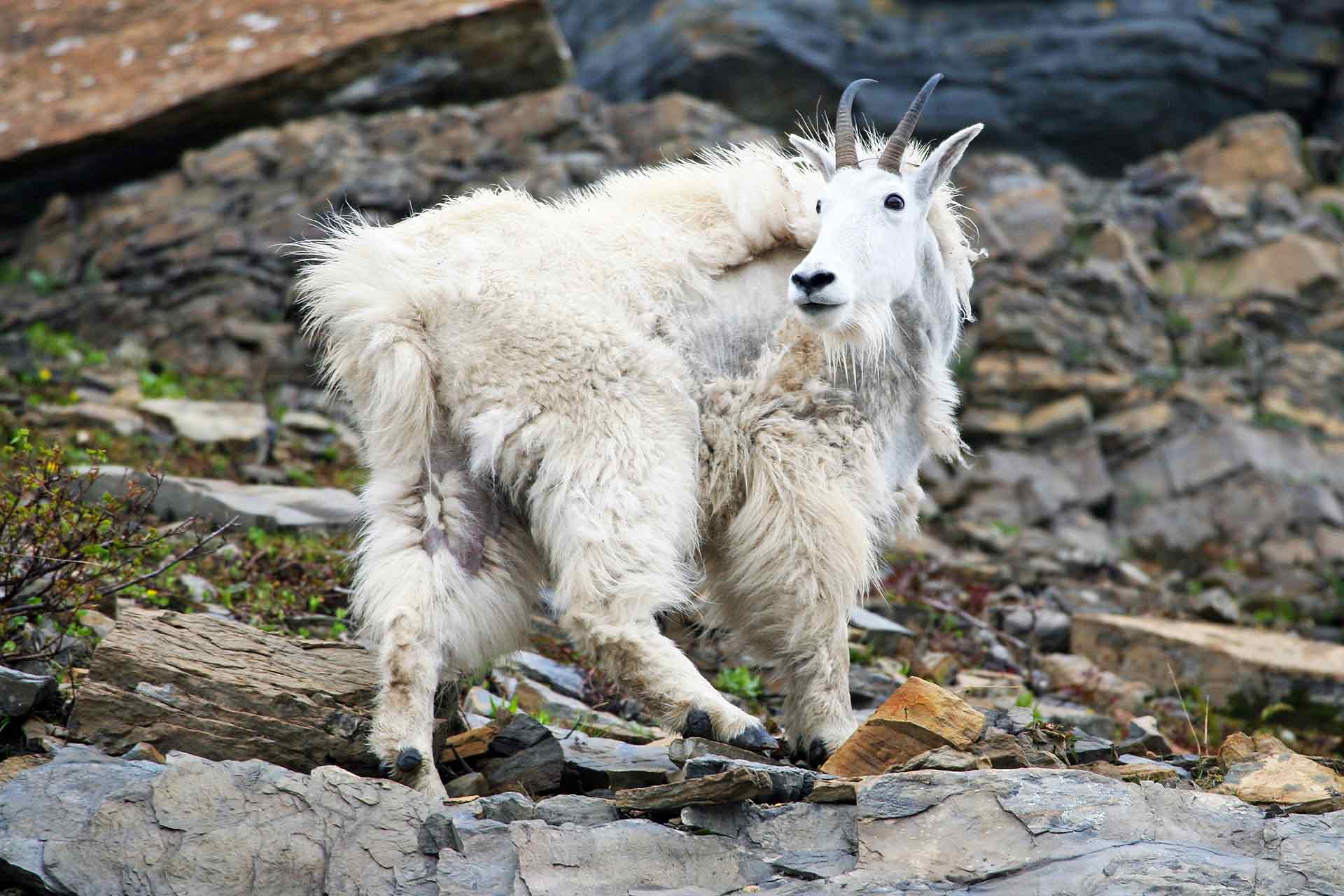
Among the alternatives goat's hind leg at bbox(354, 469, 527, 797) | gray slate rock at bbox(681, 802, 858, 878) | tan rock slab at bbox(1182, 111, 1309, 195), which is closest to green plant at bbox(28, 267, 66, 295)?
goat's hind leg at bbox(354, 469, 527, 797)

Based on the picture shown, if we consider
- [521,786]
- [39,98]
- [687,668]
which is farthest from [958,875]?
[39,98]

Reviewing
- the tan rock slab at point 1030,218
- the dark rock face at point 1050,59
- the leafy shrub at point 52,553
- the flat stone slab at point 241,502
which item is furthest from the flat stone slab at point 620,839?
the dark rock face at point 1050,59

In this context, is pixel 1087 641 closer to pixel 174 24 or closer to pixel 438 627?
pixel 438 627

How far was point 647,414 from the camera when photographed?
14.3ft

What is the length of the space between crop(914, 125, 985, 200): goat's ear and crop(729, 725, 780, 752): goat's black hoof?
7.81ft

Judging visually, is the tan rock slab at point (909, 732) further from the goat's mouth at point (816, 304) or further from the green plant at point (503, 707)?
the green plant at point (503, 707)

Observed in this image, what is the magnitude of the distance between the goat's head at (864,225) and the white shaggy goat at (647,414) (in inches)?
0.5

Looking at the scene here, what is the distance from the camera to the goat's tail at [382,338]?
428cm

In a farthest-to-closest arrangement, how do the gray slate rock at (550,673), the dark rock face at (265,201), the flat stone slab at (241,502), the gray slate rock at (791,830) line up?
the dark rock face at (265,201)
the flat stone slab at (241,502)
the gray slate rock at (550,673)
the gray slate rock at (791,830)

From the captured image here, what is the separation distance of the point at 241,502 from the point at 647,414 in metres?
3.65

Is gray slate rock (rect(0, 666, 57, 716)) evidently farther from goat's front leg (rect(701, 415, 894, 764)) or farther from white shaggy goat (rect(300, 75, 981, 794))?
goat's front leg (rect(701, 415, 894, 764))

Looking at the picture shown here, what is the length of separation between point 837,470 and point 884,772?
1259mm

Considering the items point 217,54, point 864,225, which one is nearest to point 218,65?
point 217,54

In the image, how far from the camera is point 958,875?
10.5 feet
